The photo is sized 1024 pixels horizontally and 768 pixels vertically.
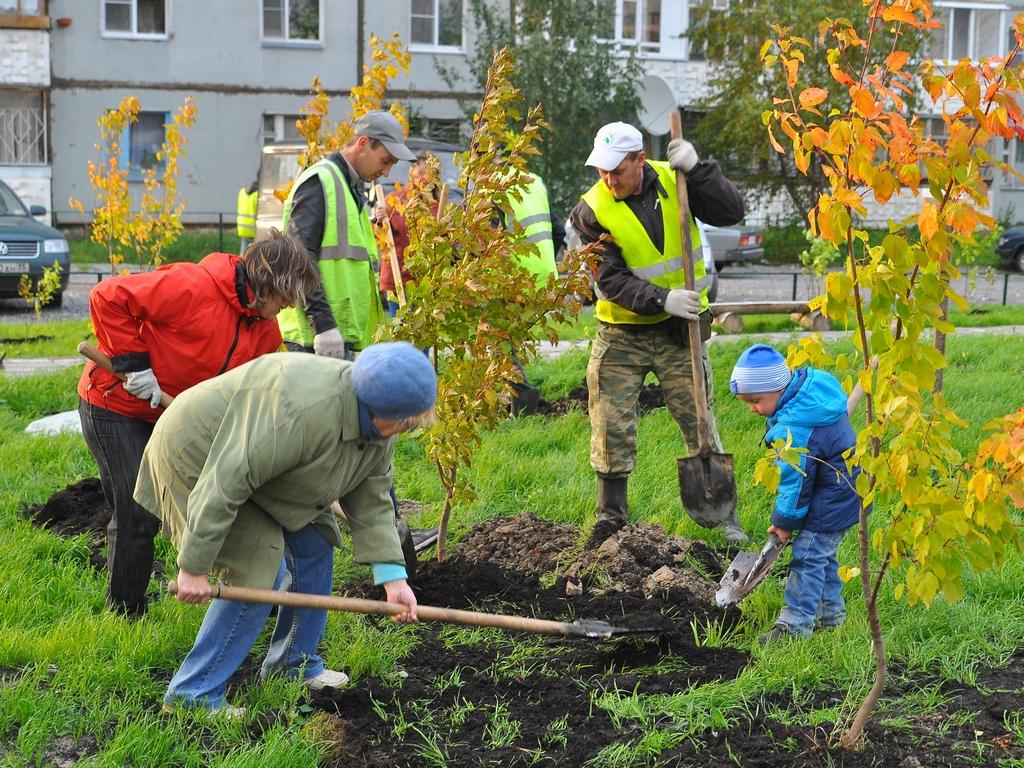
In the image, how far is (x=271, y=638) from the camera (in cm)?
462

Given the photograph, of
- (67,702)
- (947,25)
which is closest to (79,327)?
(67,702)

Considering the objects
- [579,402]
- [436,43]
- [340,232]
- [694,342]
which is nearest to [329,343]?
[340,232]

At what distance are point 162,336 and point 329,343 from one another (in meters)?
1.16

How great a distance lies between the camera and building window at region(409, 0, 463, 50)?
26891mm

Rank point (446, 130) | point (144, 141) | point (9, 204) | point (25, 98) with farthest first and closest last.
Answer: point (446, 130), point (144, 141), point (25, 98), point (9, 204)

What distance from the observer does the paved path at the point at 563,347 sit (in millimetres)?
10281

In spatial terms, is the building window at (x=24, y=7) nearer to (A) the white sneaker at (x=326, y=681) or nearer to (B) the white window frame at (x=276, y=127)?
(B) the white window frame at (x=276, y=127)

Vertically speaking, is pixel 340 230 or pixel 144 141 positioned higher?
pixel 144 141

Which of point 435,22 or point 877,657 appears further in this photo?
point 435,22

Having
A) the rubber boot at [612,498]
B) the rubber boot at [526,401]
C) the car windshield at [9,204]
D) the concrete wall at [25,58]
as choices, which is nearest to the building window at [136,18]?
the concrete wall at [25,58]

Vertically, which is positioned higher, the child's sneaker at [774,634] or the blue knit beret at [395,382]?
the blue knit beret at [395,382]

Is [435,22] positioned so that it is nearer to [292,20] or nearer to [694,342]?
[292,20]

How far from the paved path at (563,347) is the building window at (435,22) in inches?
656

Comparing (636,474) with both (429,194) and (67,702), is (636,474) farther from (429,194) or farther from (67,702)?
(67,702)
